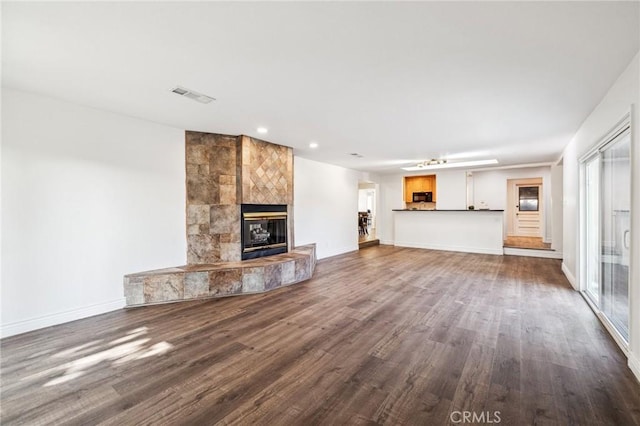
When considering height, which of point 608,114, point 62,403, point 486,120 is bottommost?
point 62,403

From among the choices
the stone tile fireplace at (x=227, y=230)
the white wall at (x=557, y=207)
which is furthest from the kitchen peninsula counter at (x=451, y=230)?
the stone tile fireplace at (x=227, y=230)

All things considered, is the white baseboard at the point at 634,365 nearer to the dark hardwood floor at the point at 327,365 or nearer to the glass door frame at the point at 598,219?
the dark hardwood floor at the point at 327,365

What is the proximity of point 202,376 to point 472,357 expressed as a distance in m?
2.27

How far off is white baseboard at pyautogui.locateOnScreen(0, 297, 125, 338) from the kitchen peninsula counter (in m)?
7.95

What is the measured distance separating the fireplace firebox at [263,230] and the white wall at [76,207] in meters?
1.12

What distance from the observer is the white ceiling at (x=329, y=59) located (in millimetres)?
1688

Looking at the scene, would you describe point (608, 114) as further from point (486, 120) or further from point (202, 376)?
point (202, 376)

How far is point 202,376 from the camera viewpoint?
2.12 meters

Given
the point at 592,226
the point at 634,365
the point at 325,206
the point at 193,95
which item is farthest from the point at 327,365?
the point at 325,206

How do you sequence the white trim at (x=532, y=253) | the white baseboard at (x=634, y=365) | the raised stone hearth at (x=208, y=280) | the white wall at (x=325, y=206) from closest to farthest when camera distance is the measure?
the white baseboard at (x=634, y=365) < the raised stone hearth at (x=208, y=280) < the white wall at (x=325, y=206) < the white trim at (x=532, y=253)

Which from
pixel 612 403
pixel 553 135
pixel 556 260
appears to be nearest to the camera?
pixel 612 403

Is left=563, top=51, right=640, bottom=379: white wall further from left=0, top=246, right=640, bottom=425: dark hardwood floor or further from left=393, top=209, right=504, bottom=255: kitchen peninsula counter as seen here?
left=393, top=209, right=504, bottom=255: kitchen peninsula counter

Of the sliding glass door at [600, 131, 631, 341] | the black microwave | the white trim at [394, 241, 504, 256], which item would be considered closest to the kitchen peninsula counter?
the white trim at [394, 241, 504, 256]

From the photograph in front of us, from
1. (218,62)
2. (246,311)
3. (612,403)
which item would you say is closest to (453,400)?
(612,403)
